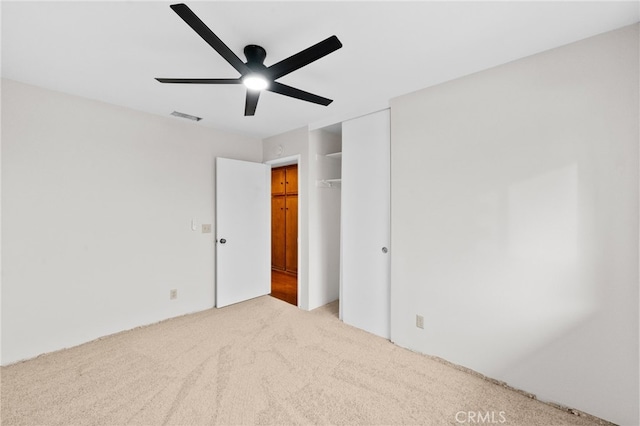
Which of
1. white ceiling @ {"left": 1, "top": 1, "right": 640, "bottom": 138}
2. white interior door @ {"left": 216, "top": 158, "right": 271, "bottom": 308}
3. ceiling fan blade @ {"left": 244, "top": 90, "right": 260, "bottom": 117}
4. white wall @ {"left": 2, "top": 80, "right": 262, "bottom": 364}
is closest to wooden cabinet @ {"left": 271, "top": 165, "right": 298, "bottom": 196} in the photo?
white interior door @ {"left": 216, "top": 158, "right": 271, "bottom": 308}

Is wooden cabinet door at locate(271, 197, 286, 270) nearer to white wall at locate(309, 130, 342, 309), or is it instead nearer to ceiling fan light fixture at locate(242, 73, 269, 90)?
white wall at locate(309, 130, 342, 309)

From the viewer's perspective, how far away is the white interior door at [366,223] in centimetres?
282

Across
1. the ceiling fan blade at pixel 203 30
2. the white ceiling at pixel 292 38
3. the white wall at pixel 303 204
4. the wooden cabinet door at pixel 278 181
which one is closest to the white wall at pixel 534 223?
the white ceiling at pixel 292 38

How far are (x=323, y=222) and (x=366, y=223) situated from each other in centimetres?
87

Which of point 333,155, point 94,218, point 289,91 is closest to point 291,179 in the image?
point 333,155

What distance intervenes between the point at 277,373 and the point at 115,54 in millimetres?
2608

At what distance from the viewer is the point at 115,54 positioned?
1920 mm

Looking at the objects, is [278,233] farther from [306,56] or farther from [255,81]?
[306,56]

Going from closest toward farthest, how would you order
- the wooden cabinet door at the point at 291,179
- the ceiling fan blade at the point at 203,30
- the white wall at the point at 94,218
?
Answer: the ceiling fan blade at the point at 203,30, the white wall at the point at 94,218, the wooden cabinet door at the point at 291,179

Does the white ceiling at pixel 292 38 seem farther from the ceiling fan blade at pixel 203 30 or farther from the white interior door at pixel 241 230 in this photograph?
the white interior door at pixel 241 230

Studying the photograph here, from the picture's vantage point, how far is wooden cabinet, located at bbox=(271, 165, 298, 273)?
17.2ft

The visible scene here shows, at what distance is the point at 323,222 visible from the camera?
146 inches

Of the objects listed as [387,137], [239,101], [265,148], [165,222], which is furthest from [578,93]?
[165,222]

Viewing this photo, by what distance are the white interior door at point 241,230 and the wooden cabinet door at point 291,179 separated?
3.57 ft
